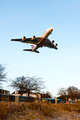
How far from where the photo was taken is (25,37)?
104ft

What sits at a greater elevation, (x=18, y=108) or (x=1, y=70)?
(x=1, y=70)

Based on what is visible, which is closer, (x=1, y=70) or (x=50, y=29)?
(x=1, y=70)

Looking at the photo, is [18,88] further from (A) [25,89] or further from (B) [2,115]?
(B) [2,115]

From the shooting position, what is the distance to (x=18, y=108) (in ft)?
26.4

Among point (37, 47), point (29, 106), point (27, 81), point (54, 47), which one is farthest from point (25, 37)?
point (29, 106)

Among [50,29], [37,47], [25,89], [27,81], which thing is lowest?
[25,89]

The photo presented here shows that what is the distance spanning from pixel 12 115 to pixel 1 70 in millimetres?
19428

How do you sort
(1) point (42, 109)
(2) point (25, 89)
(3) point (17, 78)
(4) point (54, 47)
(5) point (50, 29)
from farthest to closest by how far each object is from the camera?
(3) point (17, 78)
(2) point (25, 89)
(4) point (54, 47)
(5) point (50, 29)
(1) point (42, 109)

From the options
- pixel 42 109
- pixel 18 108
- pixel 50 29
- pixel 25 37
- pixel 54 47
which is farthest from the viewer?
pixel 54 47

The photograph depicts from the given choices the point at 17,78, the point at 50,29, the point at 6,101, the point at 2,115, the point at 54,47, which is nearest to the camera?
the point at 2,115

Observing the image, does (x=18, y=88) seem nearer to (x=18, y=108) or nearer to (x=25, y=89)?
(x=25, y=89)

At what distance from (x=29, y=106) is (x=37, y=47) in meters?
27.3

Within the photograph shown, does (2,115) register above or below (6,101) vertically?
below

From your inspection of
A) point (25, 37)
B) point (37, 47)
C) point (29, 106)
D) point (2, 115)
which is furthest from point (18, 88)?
point (2, 115)
